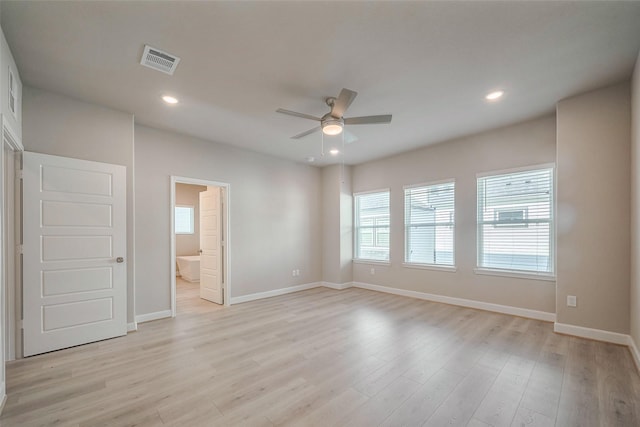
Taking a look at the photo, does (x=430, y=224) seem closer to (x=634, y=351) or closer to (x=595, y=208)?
(x=595, y=208)

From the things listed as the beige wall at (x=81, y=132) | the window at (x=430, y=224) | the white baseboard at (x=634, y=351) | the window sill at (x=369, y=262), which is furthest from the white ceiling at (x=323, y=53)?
the window sill at (x=369, y=262)

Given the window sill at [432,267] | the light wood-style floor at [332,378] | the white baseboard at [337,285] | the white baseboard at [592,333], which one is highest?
the window sill at [432,267]

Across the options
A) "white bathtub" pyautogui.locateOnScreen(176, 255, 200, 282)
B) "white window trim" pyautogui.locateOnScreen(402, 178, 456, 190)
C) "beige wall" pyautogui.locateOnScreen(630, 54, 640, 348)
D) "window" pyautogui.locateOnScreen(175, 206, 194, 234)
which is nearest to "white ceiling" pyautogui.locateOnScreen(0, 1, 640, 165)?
"beige wall" pyautogui.locateOnScreen(630, 54, 640, 348)

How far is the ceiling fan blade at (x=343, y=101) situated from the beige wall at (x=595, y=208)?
2836 mm

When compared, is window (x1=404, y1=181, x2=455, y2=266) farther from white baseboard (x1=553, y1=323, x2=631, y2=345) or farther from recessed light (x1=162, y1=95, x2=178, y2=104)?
recessed light (x1=162, y1=95, x2=178, y2=104)

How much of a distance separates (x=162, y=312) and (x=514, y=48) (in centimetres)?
538

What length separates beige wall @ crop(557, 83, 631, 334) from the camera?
3.19 metres

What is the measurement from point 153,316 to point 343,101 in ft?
13.3

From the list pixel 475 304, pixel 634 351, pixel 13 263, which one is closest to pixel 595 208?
pixel 634 351

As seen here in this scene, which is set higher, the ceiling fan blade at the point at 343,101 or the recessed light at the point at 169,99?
the recessed light at the point at 169,99

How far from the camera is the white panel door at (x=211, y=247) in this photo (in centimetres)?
525

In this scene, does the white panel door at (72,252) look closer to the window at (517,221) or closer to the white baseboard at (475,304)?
the white baseboard at (475,304)

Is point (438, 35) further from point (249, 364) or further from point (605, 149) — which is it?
point (249, 364)

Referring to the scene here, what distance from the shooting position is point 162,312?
4.30 metres
